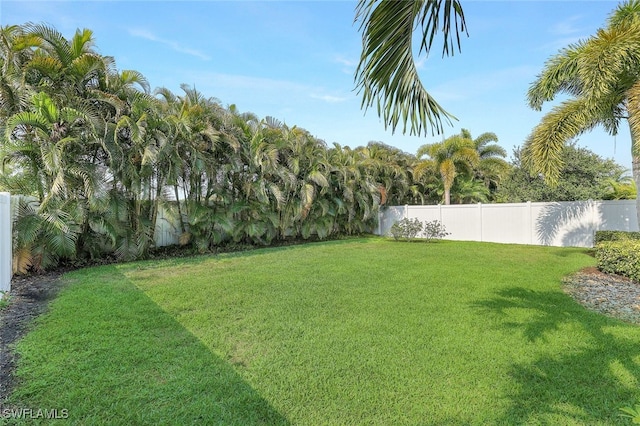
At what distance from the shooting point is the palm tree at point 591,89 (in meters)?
6.44

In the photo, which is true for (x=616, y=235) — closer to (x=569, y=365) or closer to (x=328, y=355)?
(x=569, y=365)

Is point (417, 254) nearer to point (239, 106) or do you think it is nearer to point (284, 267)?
point (284, 267)

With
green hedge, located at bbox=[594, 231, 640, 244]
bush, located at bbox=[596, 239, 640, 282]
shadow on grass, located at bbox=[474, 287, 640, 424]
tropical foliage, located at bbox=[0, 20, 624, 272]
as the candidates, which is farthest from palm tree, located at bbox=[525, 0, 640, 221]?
tropical foliage, located at bbox=[0, 20, 624, 272]

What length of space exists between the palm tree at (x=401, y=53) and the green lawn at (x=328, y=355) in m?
2.07

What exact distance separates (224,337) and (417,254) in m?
7.12

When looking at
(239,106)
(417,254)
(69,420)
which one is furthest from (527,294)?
→ (239,106)

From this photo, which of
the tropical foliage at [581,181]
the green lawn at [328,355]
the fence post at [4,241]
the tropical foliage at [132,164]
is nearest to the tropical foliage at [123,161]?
the tropical foliage at [132,164]

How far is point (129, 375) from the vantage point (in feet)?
9.32

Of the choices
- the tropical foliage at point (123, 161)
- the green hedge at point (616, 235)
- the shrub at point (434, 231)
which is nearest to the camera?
the tropical foliage at point (123, 161)

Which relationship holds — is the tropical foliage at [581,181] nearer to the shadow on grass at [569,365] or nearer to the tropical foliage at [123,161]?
the tropical foliage at [123,161]

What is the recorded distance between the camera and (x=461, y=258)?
8.80 m

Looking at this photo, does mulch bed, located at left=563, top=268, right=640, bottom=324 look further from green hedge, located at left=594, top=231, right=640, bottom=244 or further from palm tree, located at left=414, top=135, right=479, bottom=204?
palm tree, located at left=414, top=135, right=479, bottom=204

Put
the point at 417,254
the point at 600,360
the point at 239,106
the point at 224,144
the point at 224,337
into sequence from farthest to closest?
the point at 239,106 < the point at 224,144 < the point at 417,254 < the point at 224,337 < the point at 600,360

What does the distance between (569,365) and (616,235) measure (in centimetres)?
846
